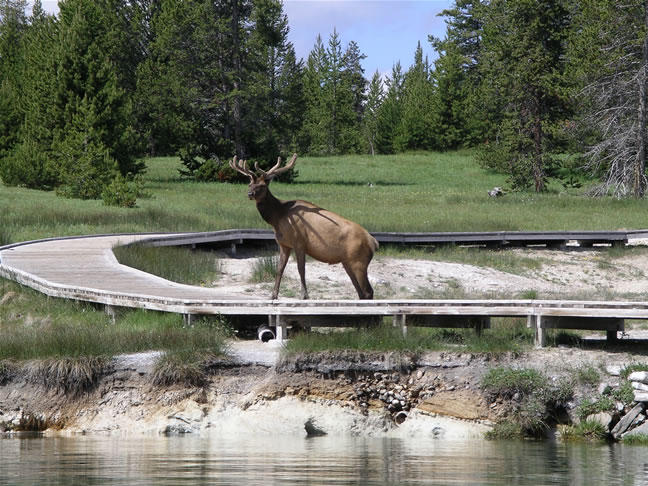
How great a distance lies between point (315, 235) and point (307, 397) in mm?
3583

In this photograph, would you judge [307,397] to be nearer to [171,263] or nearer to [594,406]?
[594,406]

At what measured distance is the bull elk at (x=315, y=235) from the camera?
16875mm

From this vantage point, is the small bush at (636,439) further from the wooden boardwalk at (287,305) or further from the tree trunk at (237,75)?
the tree trunk at (237,75)

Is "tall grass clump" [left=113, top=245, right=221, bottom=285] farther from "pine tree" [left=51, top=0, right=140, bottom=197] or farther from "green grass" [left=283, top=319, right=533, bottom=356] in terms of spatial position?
"pine tree" [left=51, top=0, right=140, bottom=197]

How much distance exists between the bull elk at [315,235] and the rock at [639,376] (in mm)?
4585

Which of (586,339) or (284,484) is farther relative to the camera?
(586,339)

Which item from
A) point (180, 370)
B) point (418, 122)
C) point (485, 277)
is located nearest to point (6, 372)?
point (180, 370)

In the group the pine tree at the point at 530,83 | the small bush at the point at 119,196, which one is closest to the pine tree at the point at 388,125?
the pine tree at the point at 530,83

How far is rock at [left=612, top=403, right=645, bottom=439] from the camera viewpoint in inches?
522

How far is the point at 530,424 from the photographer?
13.4 m

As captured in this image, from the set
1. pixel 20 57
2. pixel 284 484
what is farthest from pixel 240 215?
pixel 20 57

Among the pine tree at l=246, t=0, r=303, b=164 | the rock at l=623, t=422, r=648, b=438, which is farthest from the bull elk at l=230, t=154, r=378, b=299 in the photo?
the pine tree at l=246, t=0, r=303, b=164

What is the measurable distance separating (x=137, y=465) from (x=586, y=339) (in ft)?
24.4

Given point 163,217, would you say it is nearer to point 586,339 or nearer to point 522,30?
point 586,339
